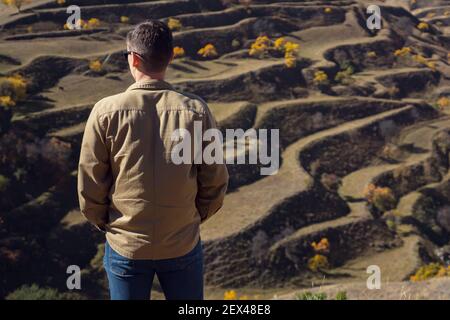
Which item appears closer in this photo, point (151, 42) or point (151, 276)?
point (151, 42)

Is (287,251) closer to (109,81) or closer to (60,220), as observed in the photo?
(60,220)

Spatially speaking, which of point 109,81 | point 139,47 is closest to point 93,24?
point 109,81

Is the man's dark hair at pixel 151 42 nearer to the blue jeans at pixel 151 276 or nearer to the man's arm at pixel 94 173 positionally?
the man's arm at pixel 94 173

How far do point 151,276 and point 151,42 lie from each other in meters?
1.69

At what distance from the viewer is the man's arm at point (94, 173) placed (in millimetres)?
3953

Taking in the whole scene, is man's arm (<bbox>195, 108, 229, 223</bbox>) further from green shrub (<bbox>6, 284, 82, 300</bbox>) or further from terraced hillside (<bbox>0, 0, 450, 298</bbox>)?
green shrub (<bbox>6, 284, 82, 300</bbox>)

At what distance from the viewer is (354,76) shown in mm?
52719

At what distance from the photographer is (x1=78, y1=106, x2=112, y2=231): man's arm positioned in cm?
395

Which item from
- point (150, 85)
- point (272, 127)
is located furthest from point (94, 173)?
point (272, 127)

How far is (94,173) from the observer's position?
4.05 metres

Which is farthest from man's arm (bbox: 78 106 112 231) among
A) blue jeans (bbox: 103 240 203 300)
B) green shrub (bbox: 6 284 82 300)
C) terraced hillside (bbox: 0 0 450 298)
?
green shrub (bbox: 6 284 82 300)

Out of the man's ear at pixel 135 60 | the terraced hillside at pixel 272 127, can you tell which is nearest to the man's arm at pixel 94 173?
the man's ear at pixel 135 60

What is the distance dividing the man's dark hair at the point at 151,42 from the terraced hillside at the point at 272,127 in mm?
16271

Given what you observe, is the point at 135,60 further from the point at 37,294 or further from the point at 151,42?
the point at 37,294
